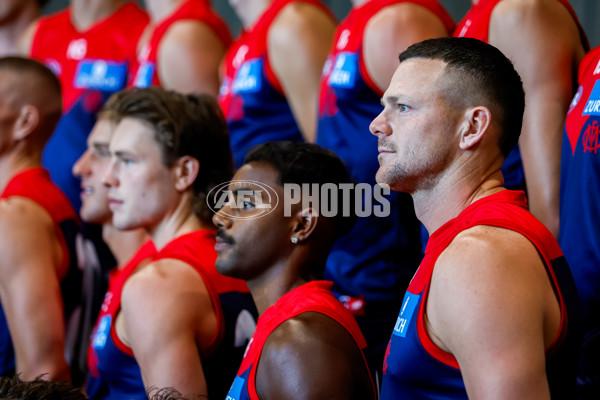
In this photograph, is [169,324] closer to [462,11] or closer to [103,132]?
[103,132]

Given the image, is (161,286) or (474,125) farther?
(161,286)

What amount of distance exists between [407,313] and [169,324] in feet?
2.03

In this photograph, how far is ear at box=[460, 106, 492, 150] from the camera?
4.18 feet

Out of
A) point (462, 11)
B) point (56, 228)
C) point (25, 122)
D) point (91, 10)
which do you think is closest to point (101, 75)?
point (91, 10)

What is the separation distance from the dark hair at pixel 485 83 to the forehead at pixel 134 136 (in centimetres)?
94

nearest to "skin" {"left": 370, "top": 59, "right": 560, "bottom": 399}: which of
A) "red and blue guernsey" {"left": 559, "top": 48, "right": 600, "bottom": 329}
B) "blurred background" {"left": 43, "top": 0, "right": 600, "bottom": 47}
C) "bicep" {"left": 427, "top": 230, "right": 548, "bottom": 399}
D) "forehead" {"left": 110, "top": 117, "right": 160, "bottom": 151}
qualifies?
"bicep" {"left": 427, "top": 230, "right": 548, "bottom": 399}

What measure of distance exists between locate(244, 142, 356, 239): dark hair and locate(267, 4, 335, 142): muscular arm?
82 cm

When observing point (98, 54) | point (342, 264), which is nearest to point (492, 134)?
point (342, 264)

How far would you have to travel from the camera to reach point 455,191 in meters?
1.31

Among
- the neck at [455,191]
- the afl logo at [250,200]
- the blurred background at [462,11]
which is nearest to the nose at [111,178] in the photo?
the afl logo at [250,200]

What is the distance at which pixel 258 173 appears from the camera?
1.64m

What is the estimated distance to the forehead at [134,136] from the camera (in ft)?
6.78

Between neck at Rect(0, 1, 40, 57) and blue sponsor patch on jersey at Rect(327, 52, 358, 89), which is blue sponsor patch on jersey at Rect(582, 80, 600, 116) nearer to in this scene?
blue sponsor patch on jersey at Rect(327, 52, 358, 89)

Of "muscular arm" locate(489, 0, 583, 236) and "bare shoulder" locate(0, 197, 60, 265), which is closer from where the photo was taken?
"muscular arm" locate(489, 0, 583, 236)
